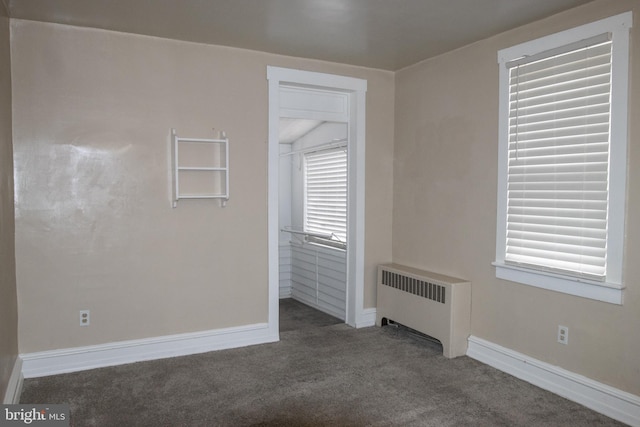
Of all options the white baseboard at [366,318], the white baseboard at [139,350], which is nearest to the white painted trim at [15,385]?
the white baseboard at [139,350]

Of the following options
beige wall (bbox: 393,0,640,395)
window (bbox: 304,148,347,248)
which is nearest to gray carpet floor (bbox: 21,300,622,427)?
beige wall (bbox: 393,0,640,395)

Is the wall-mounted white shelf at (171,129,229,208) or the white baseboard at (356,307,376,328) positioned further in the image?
the white baseboard at (356,307,376,328)

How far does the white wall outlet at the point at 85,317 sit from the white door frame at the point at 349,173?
144 centimetres

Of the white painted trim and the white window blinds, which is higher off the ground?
the white window blinds

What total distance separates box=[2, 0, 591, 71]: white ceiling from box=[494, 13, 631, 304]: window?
30 cm

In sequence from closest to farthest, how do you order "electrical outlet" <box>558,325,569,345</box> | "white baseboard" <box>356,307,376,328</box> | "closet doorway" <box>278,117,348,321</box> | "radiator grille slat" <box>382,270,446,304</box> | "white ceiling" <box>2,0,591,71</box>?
"white ceiling" <box>2,0,591,71</box> → "electrical outlet" <box>558,325,569,345</box> → "radiator grille slat" <box>382,270,446,304</box> → "white baseboard" <box>356,307,376,328</box> → "closet doorway" <box>278,117,348,321</box>

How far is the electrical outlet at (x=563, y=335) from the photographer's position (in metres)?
3.17

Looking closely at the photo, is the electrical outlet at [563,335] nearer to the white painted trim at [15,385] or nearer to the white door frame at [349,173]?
the white door frame at [349,173]

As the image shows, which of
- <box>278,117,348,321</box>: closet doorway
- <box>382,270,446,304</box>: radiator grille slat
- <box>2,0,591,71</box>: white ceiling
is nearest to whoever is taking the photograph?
<box>2,0,591,71</box>: white ceiling

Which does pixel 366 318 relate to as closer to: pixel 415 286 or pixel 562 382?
pixel 415 286

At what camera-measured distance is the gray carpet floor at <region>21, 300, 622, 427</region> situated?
9.32 ft

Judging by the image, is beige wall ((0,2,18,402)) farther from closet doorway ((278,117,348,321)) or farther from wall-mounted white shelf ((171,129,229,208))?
closet doorway ((278,117,348,321))

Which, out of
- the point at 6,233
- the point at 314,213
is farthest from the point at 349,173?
the point at 6,233

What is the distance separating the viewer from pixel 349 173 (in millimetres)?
4770
